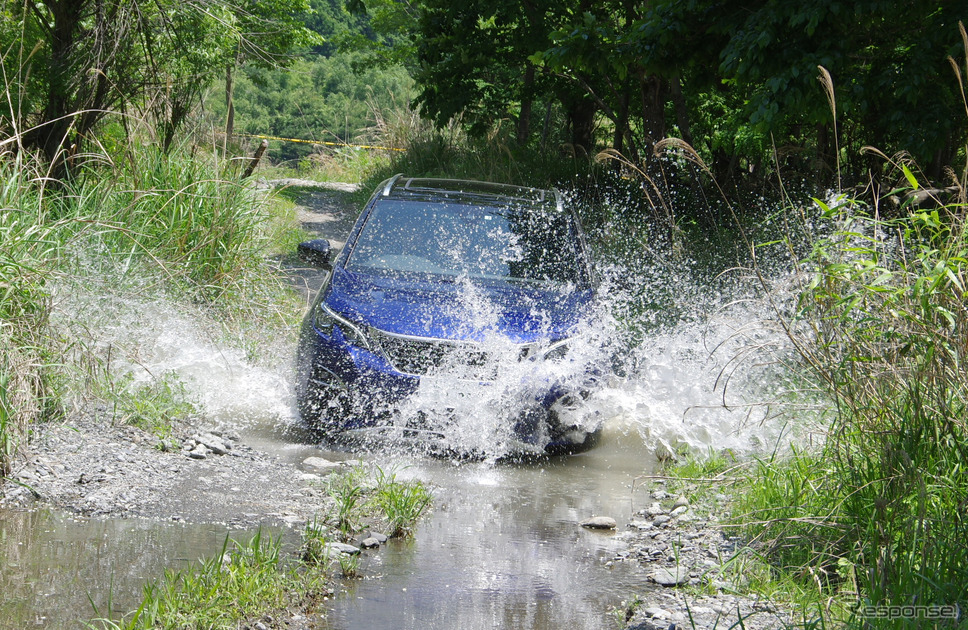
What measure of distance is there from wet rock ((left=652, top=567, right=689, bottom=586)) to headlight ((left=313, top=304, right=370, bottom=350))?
2343mm

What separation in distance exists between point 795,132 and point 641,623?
10.2 meters


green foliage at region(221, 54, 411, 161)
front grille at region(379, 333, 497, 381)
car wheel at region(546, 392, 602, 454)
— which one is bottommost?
car wheel at region(546, 392, 602, 454)

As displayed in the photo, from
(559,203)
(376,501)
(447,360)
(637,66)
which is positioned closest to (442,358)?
(447,360)

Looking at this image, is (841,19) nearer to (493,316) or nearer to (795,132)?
(493,316)

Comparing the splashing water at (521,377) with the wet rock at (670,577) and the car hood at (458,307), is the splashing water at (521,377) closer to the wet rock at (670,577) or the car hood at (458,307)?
the car hood at (458,307)

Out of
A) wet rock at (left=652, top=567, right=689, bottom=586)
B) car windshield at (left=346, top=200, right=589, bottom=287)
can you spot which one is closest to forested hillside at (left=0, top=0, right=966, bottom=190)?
car windshield at (left=346, top=200, right=589, bottom=287)

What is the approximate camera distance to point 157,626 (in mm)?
3096

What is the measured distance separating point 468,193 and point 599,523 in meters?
3.22

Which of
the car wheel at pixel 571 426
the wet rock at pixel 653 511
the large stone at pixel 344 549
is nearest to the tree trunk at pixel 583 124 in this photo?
the car wheel at pixel 571 426

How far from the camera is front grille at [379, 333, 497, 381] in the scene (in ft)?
17.9

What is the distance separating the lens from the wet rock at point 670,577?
13.0 feet

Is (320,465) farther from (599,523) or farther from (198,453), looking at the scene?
(599,523)

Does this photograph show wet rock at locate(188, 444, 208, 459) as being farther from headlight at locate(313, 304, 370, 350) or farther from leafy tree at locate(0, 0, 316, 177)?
leafy tree at locate(0, 0, 316, 177)

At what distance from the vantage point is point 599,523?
4770 mm
